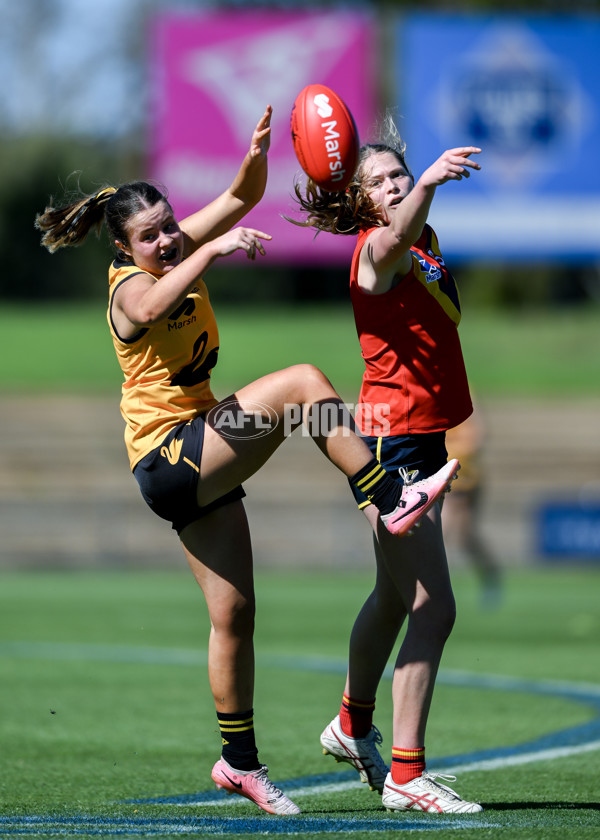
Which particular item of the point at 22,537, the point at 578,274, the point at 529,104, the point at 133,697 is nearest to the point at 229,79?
the point at 529,104

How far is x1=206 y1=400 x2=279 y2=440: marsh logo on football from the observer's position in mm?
4320

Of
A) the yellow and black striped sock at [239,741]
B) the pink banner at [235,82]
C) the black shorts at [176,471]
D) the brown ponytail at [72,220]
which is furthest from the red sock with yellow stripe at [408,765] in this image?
the pink banner at [235,82]

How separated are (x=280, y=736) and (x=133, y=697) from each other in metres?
1.44

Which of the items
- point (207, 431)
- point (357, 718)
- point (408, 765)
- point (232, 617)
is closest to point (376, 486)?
point (207, 431)

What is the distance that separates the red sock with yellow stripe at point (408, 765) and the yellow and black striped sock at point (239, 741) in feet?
1.70

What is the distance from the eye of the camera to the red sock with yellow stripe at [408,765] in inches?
173

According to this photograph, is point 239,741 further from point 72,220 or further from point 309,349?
point 309,349

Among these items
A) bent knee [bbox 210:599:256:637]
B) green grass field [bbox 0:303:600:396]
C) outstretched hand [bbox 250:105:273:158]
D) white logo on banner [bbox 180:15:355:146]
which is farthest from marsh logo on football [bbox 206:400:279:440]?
green grass field [bbox 0:303:600:396]

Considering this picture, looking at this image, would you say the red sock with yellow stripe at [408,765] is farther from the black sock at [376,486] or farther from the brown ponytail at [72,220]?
the brown ponytail at [72,220]

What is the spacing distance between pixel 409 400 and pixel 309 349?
2498 cm

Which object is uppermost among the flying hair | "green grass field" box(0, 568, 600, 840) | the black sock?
the flying hair

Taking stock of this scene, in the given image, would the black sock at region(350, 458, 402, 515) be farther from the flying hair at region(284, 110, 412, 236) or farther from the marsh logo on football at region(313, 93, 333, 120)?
the marsh logo on football at region(313, 93, 333, 120)

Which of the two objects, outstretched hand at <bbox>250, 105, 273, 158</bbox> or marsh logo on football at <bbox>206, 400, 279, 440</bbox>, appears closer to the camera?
marsh logo on football at <bbox>206, 400, 279, 440</bbox>

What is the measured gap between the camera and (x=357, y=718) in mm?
4852
